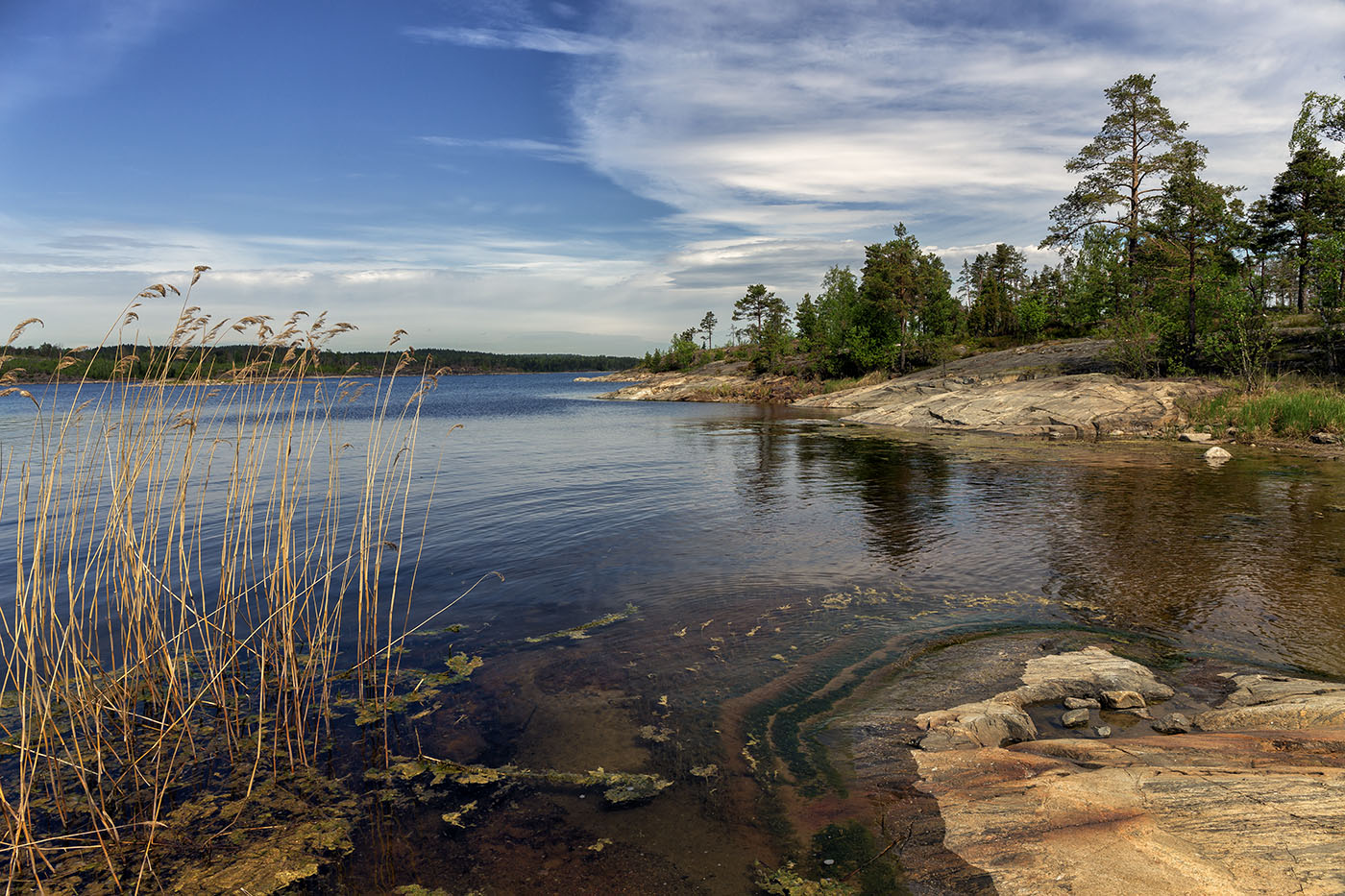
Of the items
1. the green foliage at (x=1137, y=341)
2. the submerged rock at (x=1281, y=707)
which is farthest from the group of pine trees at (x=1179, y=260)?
the submerged rock at (x=1281, y=707)

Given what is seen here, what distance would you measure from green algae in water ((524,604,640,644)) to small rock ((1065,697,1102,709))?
6.30 metres

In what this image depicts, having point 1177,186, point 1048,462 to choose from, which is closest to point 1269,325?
point 1177,186

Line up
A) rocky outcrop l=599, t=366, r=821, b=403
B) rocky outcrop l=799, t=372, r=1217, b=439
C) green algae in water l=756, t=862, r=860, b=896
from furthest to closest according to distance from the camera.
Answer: rocky outcrop l=599, t=366, r=821, b=403 → rocky outcrop l=799, t=372, r=1217, b=439 → green algae in water l=756, t=862, r=860, b=896

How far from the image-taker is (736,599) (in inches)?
462

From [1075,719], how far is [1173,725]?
2.83ft

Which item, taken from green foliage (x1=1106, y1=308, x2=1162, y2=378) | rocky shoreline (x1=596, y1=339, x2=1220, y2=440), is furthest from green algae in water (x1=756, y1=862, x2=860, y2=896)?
green foliage (x1=1106, y1=308, x2=1162, y2=378)

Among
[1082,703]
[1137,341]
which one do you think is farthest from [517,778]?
[1137,341]

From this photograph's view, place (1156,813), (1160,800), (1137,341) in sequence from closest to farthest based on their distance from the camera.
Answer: (1156,813), (1160,800), (1137,341)

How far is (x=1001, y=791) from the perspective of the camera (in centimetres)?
559

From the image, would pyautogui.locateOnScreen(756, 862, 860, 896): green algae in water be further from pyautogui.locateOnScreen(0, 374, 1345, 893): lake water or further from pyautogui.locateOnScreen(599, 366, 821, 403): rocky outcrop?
pyautogui.locateOnScreen(599, 366, 821, 403): rocky outcrop

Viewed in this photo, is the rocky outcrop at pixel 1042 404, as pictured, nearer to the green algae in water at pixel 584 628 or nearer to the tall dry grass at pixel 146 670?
the green algae in water at pixel 584 628

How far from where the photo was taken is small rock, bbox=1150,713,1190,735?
21.9 feet

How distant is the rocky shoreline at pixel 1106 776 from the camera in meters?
4.40

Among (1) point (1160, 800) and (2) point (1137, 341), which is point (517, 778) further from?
(2) point (1137, 341)
